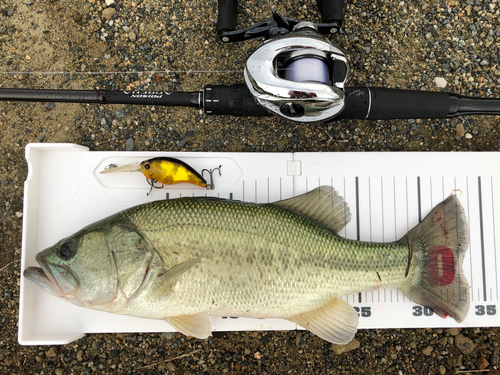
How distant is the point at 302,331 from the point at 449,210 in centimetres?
126

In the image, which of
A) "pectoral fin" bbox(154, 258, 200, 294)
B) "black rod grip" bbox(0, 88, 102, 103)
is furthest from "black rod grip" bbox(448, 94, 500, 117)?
"black rod grip" bbox(0, 88, 102, 103)

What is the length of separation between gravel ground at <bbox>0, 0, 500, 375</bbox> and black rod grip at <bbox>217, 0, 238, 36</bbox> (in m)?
0.36

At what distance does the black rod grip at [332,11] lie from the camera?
6.54 feet

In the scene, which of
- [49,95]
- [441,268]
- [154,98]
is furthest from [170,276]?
[441,268]

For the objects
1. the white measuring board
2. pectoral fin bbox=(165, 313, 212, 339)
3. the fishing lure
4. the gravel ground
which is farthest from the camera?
the gravel ground

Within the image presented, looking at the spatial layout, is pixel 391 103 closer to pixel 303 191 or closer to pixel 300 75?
pixel 300 75

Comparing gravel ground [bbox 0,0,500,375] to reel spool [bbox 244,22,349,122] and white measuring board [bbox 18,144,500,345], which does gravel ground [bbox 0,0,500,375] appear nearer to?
white measuring board [bbox 18,144,500,345]

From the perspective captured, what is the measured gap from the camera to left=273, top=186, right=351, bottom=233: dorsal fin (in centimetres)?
200

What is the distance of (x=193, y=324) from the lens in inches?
74.2

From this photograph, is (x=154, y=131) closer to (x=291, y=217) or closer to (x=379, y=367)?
(x=291, y=217)

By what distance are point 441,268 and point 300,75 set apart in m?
1.40

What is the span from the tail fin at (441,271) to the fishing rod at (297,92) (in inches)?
28.6

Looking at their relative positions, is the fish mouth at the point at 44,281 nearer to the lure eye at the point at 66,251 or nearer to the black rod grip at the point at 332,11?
the lure eye at the point at 66,251

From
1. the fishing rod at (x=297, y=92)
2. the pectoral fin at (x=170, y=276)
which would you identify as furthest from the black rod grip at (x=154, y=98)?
the pectoral fin at (x=170, y=276)
